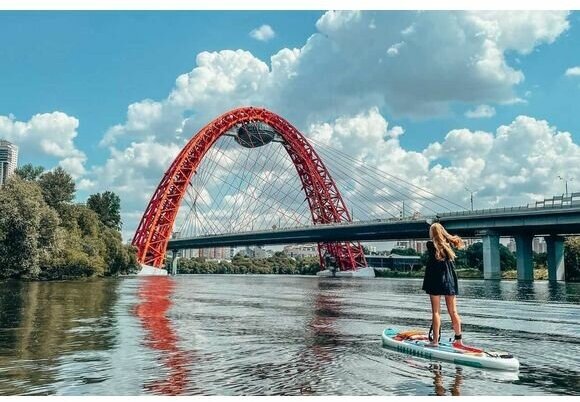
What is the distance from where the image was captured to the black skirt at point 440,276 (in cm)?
1066

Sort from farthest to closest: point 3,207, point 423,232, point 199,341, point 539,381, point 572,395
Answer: point 423,232
point 3,207
point 199,341
point 539,381
point 572,395

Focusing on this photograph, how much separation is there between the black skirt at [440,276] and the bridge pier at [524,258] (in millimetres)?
69197

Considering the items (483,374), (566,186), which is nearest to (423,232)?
(566,186)

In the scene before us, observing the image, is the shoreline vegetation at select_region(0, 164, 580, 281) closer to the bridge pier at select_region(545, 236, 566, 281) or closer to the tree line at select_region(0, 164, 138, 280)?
the tree line at select_region(0, 164, 138, 280)

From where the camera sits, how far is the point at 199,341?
43.0ft

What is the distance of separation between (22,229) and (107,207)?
59.6m

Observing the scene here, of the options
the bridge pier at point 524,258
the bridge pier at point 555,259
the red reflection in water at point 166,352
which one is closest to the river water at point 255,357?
the red reflection in water at point 166,352

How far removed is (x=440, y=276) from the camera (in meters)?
10.7

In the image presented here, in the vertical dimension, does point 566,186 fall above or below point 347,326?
above

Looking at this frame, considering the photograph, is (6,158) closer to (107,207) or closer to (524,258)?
(107,207)

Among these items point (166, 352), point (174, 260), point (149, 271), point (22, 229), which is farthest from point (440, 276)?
point (174, 260)

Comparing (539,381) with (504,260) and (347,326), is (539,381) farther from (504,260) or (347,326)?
(504,260)

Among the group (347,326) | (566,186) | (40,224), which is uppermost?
(566,186)

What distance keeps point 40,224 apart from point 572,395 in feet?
Answer: 161
